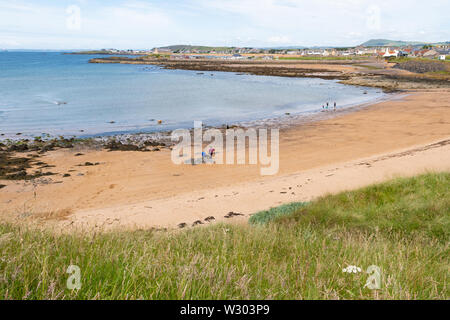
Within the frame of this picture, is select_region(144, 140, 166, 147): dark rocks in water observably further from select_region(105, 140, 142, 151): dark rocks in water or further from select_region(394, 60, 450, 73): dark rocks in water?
select_region(394, 60, 450, 73): dark rocks in water

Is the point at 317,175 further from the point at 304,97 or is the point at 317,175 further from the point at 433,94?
the point at 433,94

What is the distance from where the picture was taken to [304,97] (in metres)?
49.5

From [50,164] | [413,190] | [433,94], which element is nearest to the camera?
[413,190]

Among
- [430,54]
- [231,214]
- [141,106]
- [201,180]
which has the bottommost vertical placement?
[201,180]

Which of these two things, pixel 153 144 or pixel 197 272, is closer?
pixel 197 272

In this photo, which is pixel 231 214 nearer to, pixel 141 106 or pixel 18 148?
pixel 18 148

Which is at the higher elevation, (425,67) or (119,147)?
(425,67)

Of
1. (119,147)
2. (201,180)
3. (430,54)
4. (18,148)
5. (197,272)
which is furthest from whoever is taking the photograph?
(430,54)

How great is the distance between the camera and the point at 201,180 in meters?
17.2

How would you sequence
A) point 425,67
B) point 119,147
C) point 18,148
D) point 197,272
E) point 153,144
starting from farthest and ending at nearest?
point 425,67
point 153,144
point 119,147
point 18,148
point 197,272

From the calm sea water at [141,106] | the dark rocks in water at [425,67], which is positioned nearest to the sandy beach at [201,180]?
the calm sea water at [141,106]

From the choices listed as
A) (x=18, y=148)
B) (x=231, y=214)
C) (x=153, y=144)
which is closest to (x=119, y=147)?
(x=153, y=144)

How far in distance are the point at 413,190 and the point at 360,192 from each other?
1.42 metres
